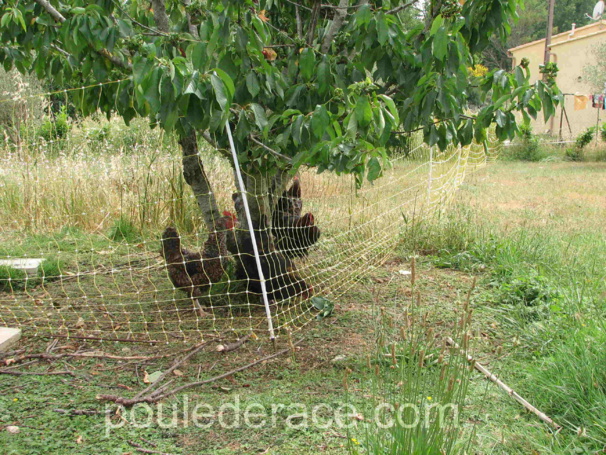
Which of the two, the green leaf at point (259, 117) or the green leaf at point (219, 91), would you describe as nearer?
the green leaf at point (219, 91)

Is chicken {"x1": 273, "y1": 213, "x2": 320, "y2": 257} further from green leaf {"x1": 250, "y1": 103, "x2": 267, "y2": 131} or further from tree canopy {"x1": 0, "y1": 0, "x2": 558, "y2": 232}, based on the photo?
green leaf {"x1": 250, "y1": 103, "x2": 267, "y2": 131}

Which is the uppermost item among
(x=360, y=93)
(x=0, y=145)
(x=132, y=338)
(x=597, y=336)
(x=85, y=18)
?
(x=85, y=18)

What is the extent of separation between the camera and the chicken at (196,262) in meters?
3.57

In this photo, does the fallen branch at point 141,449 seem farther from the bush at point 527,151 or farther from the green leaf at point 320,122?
the bush at point 527,151

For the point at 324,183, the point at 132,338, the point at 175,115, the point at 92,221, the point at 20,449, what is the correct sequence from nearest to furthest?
the point at 20,449
the point at 175,115
the point at 132,338
the point at 92,221
the point at 324,183

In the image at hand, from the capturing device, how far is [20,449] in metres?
2.07

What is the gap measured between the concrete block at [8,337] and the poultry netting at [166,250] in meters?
0.16

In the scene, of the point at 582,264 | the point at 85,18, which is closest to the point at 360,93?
the point at 85,18

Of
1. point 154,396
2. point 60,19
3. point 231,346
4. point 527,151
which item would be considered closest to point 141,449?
point 154,396

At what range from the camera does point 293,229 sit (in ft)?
13.8

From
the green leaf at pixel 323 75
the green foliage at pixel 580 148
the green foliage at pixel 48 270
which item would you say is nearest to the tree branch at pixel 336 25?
the green leaf at pixel 323 75

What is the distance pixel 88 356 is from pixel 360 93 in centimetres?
203

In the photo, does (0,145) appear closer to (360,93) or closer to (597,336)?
(360,93)

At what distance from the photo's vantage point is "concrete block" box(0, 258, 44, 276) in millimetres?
4324
